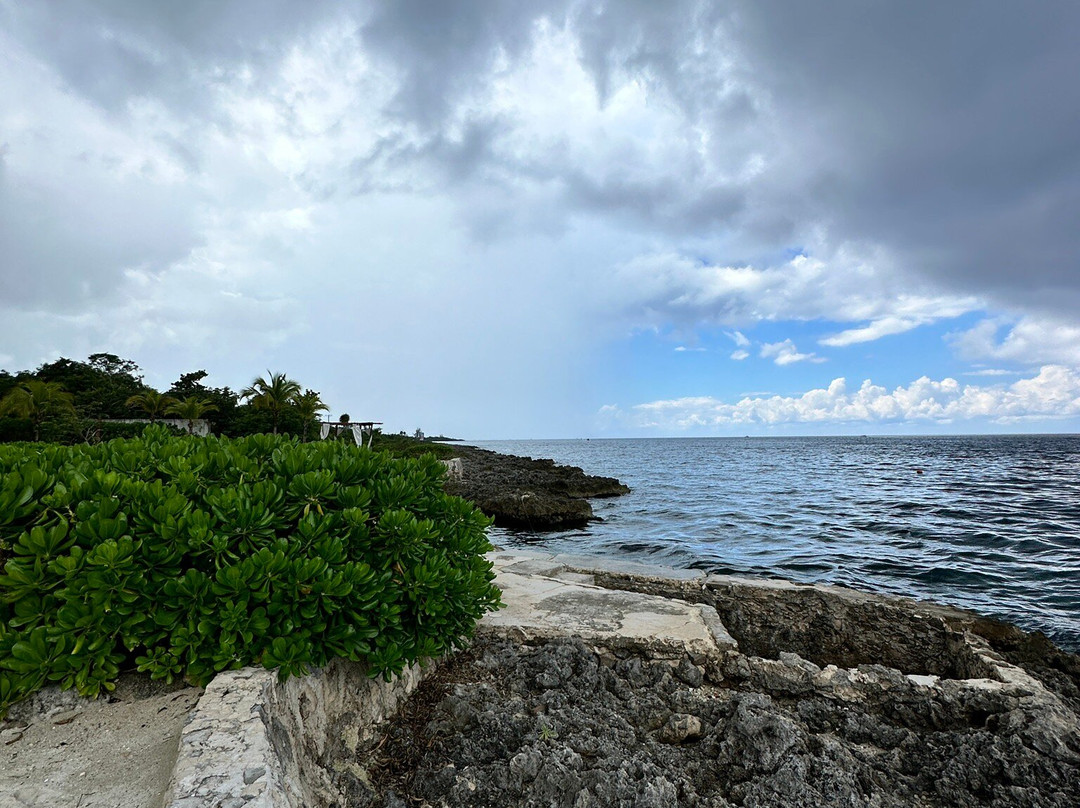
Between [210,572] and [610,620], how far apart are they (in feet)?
10.1

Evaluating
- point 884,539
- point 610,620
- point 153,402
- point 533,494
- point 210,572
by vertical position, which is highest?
point 153,402

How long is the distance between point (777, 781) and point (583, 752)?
96cm

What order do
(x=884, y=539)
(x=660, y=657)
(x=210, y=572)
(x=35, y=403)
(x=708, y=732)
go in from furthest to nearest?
(x=35, y=403)
(x=884, y=539)
(x=660, y=657)
(x=708, y=732)
(x=210, y=572)

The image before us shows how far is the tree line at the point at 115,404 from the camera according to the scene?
2755cm

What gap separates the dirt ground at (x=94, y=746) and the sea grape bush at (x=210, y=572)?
0.10 m

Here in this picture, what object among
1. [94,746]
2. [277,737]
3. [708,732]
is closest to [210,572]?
[94,746]

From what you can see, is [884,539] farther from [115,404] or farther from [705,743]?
[115,404]

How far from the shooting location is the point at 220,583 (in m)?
2.64

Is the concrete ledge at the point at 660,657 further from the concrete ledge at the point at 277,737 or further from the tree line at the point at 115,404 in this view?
the tree line at the point at 115,404

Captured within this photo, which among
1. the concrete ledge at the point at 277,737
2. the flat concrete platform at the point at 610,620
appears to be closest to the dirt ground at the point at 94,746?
the concrete ledge at the point at 277,737

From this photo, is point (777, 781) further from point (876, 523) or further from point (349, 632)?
point (876, 523)

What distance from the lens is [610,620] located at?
4770mm

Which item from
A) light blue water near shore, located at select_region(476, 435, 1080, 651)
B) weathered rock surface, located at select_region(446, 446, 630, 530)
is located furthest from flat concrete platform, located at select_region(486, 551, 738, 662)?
light blue water near shore, located at select_region(476, 435, 1080, 651)

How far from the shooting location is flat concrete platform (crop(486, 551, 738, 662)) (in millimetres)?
4348
